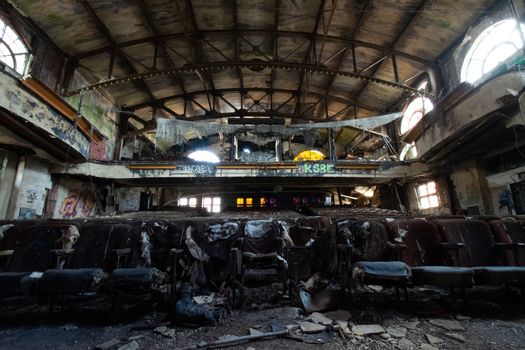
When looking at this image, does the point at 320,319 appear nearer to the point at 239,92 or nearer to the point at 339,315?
the point at 339,315

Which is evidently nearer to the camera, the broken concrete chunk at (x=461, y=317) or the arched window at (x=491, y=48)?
the broken concrete chunk at (x=461, y=317)

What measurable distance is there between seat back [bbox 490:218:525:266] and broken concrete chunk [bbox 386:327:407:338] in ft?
6.67

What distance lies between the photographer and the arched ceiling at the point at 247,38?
246 inches

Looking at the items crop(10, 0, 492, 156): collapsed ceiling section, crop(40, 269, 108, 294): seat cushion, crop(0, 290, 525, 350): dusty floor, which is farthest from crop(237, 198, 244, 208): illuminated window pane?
crop(40, 269, 108, 294): seat cushion

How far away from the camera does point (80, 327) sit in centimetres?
246

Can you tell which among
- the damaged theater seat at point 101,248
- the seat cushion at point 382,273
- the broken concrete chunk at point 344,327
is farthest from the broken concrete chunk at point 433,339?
the damaged theater seat at point 101,248

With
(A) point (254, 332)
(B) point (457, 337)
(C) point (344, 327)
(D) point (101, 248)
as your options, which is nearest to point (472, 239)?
(B) point (457, 337)

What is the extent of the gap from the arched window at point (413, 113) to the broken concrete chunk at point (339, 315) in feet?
25.4

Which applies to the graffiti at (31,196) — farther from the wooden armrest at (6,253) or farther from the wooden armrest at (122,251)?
the wooden armrest at (122,251)

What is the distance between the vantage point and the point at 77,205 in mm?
7582

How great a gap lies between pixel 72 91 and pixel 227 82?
17.9 feet

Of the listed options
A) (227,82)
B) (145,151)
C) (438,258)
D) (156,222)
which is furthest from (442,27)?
(145,151)

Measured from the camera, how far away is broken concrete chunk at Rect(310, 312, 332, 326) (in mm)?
2424

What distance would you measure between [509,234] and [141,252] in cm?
504
